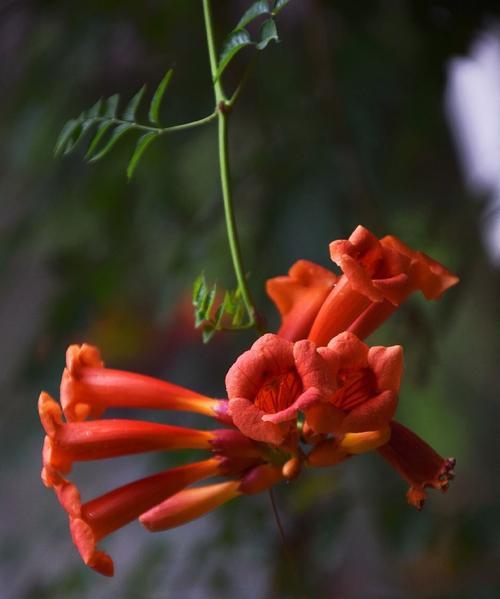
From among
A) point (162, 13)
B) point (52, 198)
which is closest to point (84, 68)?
point (162, 13)

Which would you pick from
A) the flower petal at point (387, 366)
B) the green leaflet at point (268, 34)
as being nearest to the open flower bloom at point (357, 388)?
the flower petal at point (387, 366)

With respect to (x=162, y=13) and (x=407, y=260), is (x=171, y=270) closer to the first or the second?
(x=162, y=13)

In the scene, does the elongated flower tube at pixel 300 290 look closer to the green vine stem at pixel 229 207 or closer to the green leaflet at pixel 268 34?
the green vine stem at pixel 229 207

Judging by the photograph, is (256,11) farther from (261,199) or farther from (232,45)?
(261,199)

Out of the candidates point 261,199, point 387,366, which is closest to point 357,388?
point 387,366

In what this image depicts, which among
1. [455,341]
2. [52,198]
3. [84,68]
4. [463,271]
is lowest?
[455,341]

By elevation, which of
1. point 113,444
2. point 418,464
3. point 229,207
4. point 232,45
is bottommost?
Result: point 418,464
